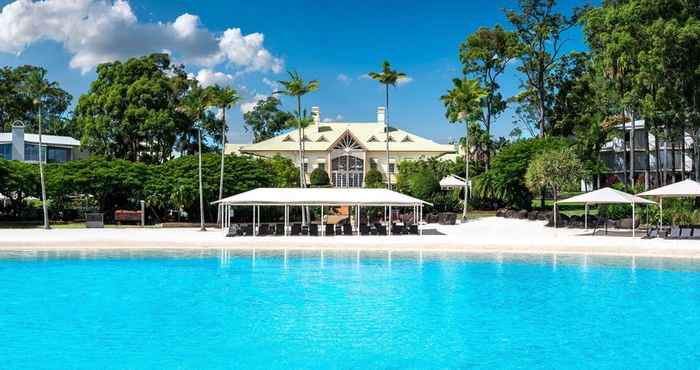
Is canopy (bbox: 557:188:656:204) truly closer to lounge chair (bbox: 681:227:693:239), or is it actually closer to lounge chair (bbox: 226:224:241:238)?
lounge chair (bbox: 681:227:693:239)

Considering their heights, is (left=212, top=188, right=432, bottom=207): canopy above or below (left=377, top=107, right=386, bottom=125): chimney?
below

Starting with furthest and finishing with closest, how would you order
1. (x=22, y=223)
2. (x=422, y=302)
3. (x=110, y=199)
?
(x=110, y=199)
(x=22, y=223)
(x=422, y=302)

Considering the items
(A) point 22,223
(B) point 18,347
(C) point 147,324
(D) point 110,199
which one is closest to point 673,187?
(C) point 147,324

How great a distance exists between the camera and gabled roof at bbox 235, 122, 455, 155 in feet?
189

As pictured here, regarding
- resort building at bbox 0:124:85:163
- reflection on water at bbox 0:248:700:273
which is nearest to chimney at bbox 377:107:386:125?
resort building at bbox 0:124:85:163

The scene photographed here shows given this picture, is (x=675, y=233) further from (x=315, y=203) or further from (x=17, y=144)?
(x=17, y=144)

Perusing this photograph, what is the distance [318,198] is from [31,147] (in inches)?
1419

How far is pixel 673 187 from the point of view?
2541 centimetres

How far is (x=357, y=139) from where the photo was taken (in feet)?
187

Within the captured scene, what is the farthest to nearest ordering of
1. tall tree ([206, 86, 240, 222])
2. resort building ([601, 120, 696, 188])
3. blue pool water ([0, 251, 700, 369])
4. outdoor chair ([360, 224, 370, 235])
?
resort building ([601, 120, 696, 188]) < tall tree ([206, 86, 240, 222]) < outdoor chair ([360, 224, 370, 235]) < blue pool water ([0, 251, 700, 369])

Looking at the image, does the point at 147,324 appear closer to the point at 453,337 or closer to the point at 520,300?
the point at 453,337

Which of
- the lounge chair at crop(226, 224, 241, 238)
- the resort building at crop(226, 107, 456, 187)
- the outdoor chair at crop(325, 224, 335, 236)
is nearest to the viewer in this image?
the lounge chair at crop(226, 224, 241, 238)

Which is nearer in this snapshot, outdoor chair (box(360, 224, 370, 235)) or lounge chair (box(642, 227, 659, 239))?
lounge chair (box(642, 227, 659, 239))

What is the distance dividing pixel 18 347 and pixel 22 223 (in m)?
28.2
